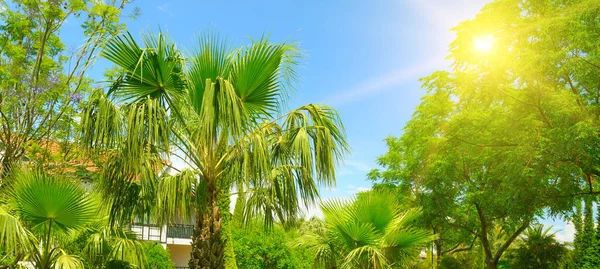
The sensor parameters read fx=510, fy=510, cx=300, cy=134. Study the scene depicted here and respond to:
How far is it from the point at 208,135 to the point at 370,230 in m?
3.43

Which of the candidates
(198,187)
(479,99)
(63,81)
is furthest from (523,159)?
(63,81)

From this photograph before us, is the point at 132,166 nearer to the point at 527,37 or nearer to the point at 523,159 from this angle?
the point at 523,159

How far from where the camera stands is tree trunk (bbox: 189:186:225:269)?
7.95 meters

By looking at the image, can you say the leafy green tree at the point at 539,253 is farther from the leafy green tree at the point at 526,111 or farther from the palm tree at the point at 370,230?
the palm tree at the point at 370,230


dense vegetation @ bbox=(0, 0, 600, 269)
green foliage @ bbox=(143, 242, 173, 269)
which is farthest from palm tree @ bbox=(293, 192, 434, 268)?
green foliage @ bbox=(143, 242, 173, 269)

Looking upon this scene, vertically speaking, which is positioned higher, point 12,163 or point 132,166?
point 12,163

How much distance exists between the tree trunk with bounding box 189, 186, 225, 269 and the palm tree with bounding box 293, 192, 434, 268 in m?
2.01

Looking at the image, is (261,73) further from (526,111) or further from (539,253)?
(539,253)

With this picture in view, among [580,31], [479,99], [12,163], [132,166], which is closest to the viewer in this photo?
[132,166]

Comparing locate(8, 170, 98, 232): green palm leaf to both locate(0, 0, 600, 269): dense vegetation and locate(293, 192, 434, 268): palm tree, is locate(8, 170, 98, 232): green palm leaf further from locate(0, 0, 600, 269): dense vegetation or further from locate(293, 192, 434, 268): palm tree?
Answer: locate(293, 192, 434, 268): palm tree

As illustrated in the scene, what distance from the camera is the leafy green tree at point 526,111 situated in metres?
12.3

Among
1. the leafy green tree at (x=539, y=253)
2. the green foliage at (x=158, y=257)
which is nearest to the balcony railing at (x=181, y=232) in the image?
the green foliage at (x=158, y=257)

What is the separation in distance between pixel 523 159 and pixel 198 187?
927cm

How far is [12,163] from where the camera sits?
1320 cm
